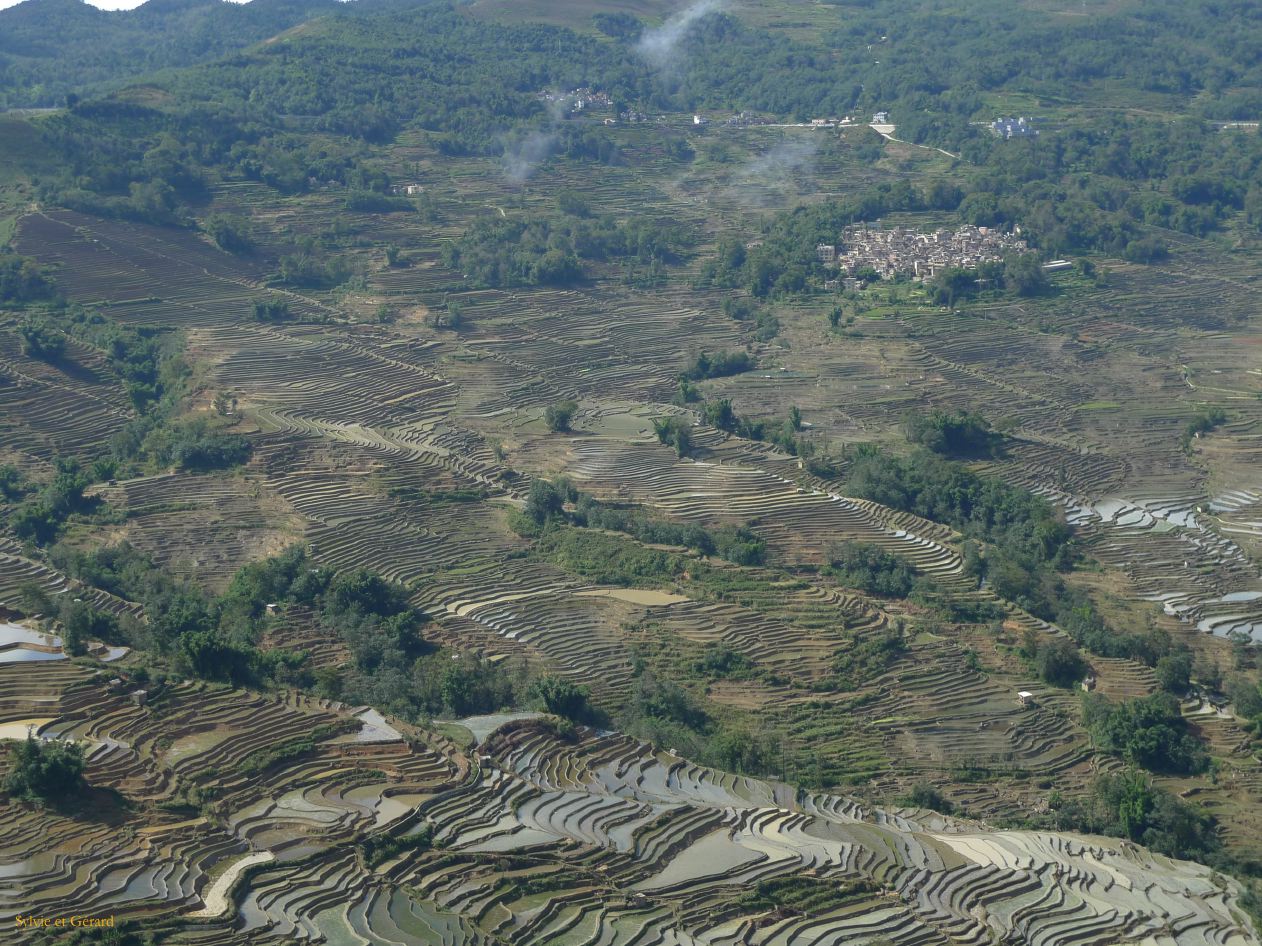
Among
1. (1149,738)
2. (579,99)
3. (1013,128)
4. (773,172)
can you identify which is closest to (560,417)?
(1149,738)

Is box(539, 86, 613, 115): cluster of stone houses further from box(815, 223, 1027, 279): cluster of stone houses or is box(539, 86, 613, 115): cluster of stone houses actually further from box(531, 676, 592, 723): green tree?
box(531, 676, 592, 723): green tree

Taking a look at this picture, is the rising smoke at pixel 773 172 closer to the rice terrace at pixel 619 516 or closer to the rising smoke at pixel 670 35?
the rice terrace at pixel 619 516

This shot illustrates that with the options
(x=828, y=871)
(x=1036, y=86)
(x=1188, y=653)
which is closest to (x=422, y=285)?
(x=1188, y=653)

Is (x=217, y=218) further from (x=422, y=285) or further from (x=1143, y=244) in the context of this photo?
(x=1143, y=244)

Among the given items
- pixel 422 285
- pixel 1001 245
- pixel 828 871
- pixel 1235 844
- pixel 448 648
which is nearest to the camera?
pixel 828 871

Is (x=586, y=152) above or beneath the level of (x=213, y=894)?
above

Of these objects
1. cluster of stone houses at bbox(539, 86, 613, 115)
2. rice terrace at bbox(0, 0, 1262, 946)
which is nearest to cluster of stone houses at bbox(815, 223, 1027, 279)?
rice terrace at bbox(0, 0, 1262, 946)
